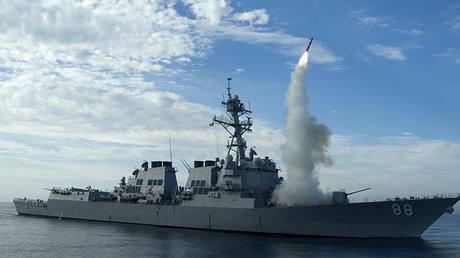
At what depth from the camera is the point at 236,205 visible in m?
26.2

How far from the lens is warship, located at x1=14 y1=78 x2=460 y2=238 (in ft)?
71.6

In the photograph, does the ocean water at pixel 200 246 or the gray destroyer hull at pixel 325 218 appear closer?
the ocean water at pixel 200 246

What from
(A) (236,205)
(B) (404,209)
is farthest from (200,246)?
(B) (404,209)

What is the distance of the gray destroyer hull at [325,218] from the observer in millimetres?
21453

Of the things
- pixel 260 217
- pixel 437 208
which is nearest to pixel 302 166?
pixel 260 217

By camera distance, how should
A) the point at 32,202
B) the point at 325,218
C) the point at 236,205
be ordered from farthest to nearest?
the point at 32,202, the point at 236,205, the point at 325,218

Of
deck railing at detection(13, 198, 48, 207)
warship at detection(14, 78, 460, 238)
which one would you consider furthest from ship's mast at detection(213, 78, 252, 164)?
deck railing at detection(13, 198, 48, 207)

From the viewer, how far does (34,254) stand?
794 inches

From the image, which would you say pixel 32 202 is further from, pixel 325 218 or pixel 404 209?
pixel 404 209

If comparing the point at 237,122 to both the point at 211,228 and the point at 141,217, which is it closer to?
the point at 211,228

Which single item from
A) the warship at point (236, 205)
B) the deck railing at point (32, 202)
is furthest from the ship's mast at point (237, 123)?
the deck railing at point (32, 202)

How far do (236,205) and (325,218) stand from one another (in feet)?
20.7

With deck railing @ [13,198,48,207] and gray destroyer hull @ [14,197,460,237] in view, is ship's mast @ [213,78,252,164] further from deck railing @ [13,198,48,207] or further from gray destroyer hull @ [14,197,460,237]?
deck railing @ [13,198,48,207]

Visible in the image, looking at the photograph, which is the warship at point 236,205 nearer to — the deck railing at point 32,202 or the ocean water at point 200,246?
the ocean water at point 200,246
